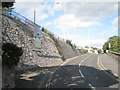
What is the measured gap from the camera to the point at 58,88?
834 centimetres

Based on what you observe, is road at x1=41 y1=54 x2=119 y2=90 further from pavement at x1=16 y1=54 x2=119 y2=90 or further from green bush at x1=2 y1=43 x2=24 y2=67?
green bush at x1=2 y1=43 x2=24 y2=67

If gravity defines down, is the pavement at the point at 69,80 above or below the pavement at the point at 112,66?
above

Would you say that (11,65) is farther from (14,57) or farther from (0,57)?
→ (0,57)

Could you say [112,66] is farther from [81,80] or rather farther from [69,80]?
[69,80]

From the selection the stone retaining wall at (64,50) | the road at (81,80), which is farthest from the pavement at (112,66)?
the stone retaining wall at (64,50)

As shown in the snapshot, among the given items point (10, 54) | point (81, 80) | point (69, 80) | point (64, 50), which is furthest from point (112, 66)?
point (64, 50)

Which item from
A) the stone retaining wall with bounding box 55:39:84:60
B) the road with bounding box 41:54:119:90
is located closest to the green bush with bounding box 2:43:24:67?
the road with bounding box 41:54:119:90

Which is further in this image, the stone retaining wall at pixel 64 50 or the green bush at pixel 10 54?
the stone retaining wall at pixel 64 50

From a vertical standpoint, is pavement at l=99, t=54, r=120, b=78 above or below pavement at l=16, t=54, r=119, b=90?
below

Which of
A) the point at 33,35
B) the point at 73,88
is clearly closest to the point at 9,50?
the point at 73,88

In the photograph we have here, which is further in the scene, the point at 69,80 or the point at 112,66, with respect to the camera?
the point at 112,66

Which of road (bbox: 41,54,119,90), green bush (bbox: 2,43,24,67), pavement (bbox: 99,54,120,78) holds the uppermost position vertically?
green bush (bbox: 2,43,24,67)

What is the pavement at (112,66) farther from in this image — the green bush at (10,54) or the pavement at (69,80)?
the green bush at (10,54)

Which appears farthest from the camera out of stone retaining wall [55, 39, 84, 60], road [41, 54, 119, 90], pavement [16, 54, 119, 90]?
stone retaining wall [55, 39, 84, 60]
